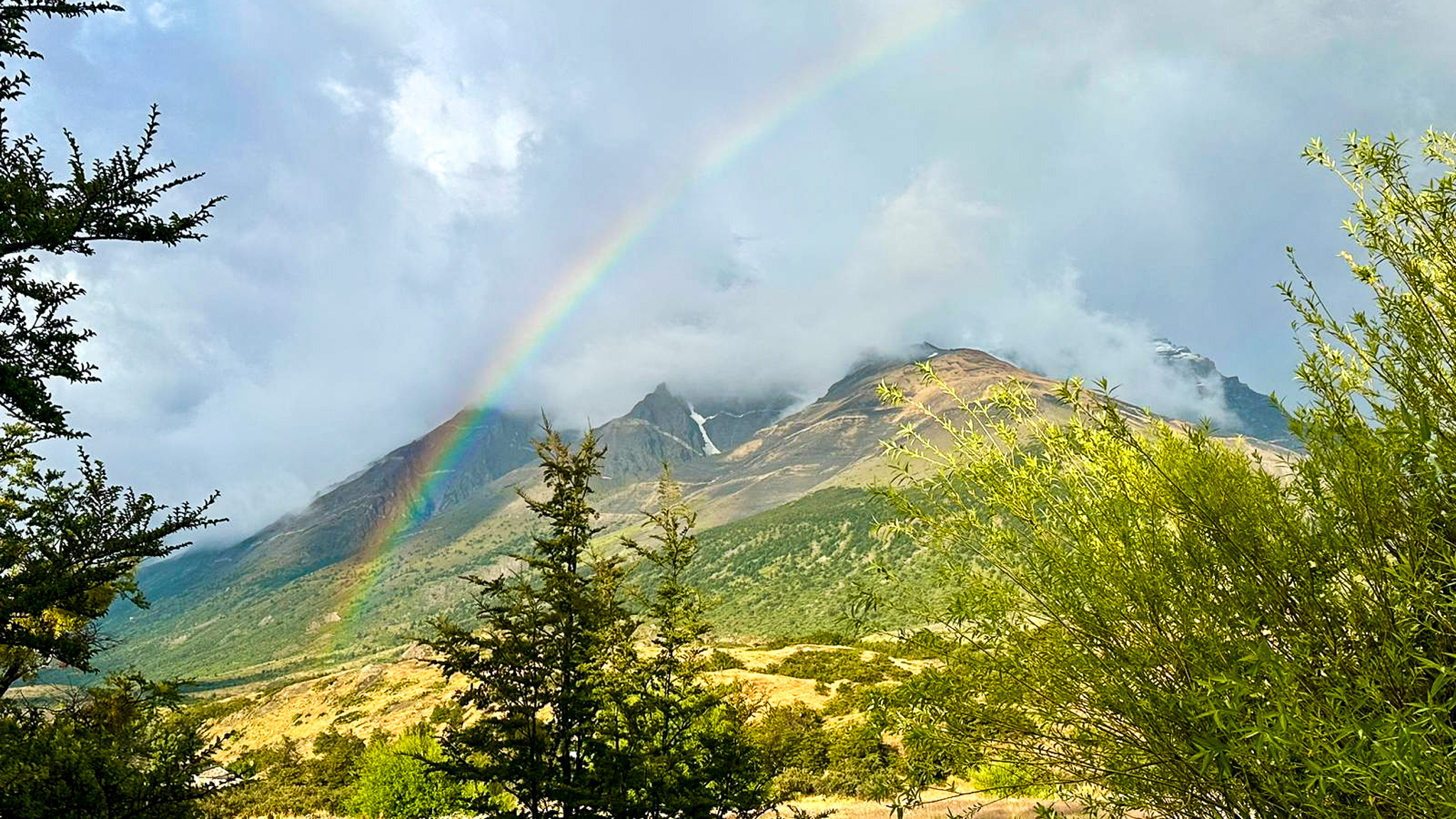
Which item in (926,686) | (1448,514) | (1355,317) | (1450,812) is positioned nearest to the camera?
(1450,812)

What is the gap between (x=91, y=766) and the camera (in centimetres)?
645

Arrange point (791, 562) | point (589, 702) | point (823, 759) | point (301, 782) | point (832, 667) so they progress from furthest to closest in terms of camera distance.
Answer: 1. point (791, 562)
2. point (832, 667)
3. point (301, 782)
4. point (823, 759)
5. point (589, 702)

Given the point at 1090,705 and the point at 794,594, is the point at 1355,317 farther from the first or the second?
the point at 794,594

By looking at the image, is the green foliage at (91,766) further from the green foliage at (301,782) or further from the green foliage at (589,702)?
the green foliage at (301,782)

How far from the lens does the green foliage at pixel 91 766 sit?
6.20 m

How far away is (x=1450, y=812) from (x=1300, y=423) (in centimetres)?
173

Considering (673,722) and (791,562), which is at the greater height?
(791,562)

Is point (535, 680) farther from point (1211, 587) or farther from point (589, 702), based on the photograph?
point (1211, 587)

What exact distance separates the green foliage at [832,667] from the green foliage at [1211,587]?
2740cm

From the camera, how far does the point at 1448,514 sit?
2680 mm

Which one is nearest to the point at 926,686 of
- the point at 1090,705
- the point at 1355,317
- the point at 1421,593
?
the point at 1090,705

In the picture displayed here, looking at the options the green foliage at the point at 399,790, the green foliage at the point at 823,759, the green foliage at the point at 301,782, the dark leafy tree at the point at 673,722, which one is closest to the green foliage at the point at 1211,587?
the dark leafy tree at the point at 673,722

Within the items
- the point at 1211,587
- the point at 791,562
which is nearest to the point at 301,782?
the point at 1211,587

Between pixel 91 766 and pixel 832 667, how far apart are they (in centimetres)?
3066
